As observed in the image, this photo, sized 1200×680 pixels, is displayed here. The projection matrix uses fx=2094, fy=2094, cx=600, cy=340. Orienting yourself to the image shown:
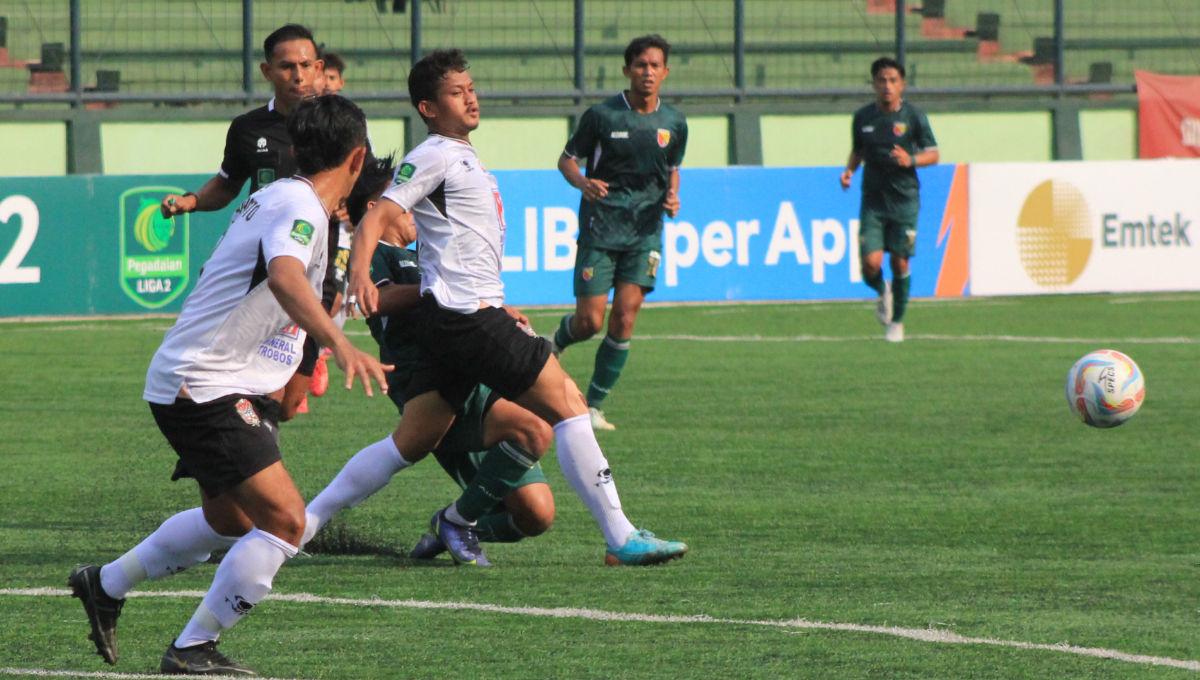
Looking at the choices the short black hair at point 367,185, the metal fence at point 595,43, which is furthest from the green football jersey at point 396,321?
the metal fence at point 595,43

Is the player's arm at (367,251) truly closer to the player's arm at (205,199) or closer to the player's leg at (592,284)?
the player's arm at (205,199)

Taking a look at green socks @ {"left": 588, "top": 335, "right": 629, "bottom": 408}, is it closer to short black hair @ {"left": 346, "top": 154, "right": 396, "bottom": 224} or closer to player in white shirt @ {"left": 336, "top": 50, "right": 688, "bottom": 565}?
short black hair @ {"left": 346, "top": 154, "right": 396, "bottom": 224}

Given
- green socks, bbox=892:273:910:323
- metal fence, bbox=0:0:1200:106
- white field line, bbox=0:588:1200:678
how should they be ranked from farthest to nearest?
metal fence, bbox=0:0:1200:106, green socks, bbox=892:273:910:323, white field line, bbox=0:588:1200:678

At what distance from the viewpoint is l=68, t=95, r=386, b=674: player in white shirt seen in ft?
17.7

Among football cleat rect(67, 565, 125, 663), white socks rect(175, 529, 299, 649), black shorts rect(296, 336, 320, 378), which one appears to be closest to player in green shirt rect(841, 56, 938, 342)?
black shorts rect(296, 336, 320, 378)

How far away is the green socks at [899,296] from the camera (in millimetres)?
17267

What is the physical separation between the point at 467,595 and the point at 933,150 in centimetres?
1107

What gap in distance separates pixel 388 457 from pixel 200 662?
1816mm

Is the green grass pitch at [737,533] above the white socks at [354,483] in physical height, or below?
below

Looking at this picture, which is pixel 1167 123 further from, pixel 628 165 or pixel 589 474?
pixel 589 474

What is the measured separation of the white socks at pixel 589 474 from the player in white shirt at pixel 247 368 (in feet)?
5.70

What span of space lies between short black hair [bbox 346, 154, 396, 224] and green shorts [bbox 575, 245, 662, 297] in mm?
4017

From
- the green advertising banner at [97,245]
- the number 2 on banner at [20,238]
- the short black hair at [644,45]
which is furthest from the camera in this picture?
the green advertising banner at [97,245]

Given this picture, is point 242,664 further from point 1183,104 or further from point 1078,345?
point 1183,104
